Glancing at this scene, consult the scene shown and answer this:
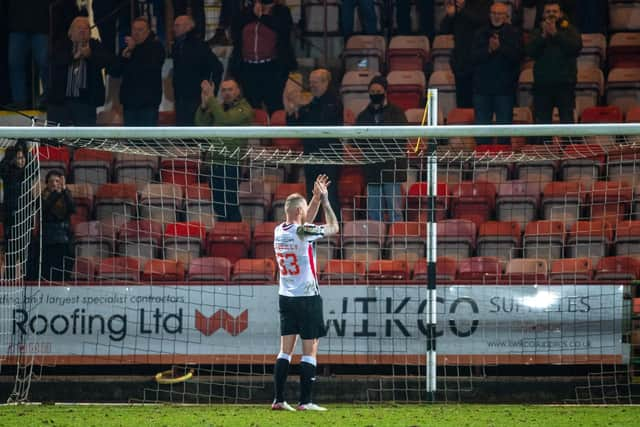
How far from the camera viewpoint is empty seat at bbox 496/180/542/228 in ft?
42.9

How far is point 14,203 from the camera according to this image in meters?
12.3

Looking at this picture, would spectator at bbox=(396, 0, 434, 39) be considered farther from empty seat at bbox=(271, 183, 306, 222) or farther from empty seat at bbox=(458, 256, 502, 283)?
empty seat at bbox=(458, 256, 502, 283)

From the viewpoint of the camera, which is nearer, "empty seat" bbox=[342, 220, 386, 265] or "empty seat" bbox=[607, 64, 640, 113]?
"empty seat" bbox=[342, 220, 386, 265]

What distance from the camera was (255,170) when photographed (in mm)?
14000

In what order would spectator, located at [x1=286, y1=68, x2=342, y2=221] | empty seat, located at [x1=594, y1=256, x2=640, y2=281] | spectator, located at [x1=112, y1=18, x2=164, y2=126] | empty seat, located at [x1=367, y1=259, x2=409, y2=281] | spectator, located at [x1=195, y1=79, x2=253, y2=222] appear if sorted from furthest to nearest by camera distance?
1. spectator, located at [x1=112, y1=18, x2=164, y2=126]
2. spectator, located at [x1=286, y1=68, x2=342, y2=221]
3. spectator, located at [x1=195, y1=79, x2=253, y2=222]
4. empty seat, located at [x1=367, y1=259, x2=409, y2=281]
5. empty seat, located at [x1=594, y1=256, x2=640, y2=281]

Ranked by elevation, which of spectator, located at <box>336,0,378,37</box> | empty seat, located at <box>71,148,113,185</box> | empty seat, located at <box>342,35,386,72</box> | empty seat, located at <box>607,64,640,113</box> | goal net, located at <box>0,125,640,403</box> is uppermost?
spectator, located at <box>336,0,378,37</box>

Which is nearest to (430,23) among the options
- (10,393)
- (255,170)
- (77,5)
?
(255,170)

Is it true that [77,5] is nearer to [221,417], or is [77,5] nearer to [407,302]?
[407,302]

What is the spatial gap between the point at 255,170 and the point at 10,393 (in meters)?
3.95

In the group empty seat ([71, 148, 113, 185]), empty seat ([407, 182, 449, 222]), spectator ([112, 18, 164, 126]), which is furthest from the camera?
spectator ([112, 18, 164, 126])

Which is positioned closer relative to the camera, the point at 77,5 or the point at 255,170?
the point at 255,170

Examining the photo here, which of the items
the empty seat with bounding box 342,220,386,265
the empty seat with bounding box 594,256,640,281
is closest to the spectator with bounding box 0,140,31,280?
the empty seat with bounding box 342,220,386,265

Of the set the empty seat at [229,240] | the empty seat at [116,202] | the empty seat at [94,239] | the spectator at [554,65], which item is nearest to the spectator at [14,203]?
the empty seat at [94,239]

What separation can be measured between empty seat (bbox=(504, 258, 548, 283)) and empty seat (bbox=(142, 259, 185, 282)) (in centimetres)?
336
